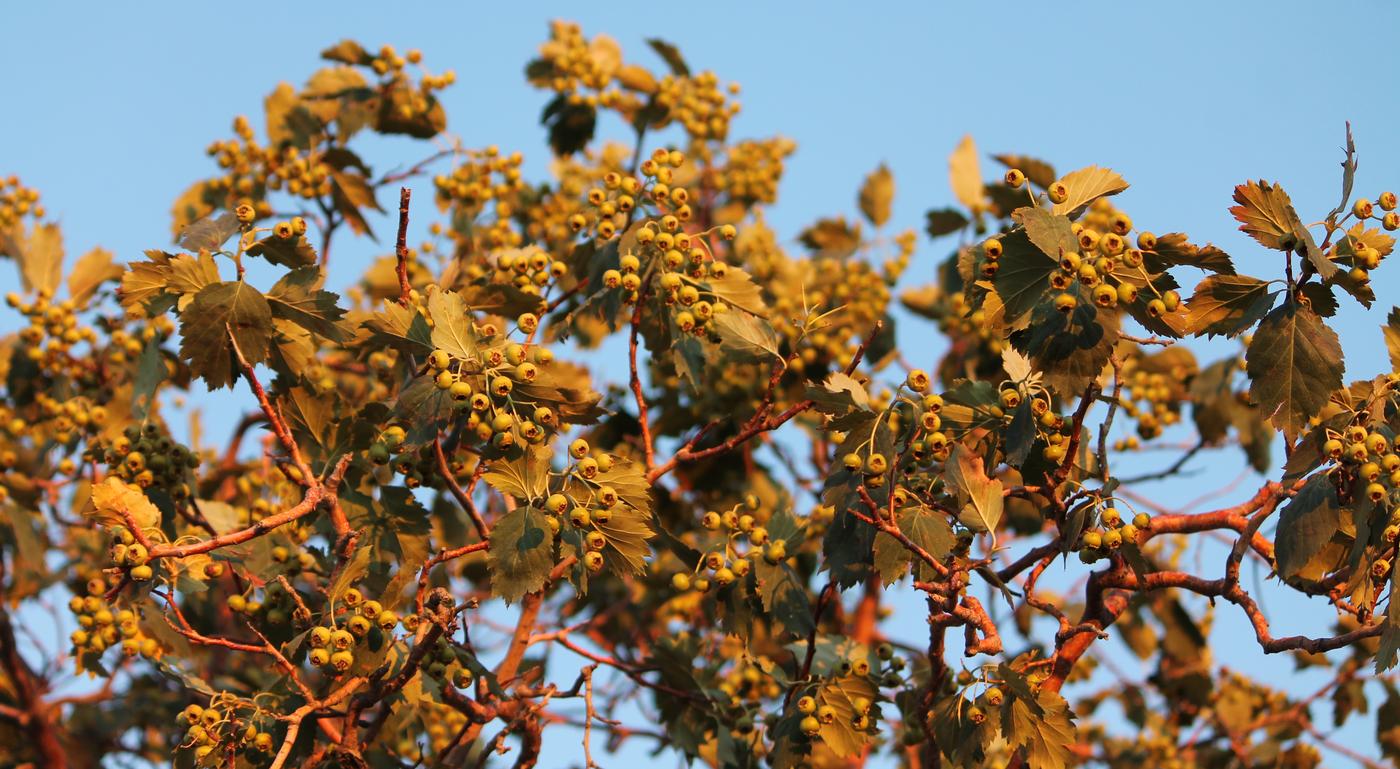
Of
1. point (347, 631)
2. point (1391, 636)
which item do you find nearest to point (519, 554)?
point (347, 631)

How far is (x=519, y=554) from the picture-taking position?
14.4 ft

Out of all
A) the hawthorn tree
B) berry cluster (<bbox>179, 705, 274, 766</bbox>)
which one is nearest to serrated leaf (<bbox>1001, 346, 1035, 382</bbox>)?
the hawthorn tree

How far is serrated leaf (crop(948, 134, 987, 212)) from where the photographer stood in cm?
887

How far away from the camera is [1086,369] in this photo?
4199 millimetres

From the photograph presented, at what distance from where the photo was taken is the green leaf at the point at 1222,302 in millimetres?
4242

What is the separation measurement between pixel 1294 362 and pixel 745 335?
193 centimetres

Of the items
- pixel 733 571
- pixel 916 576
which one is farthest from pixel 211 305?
pixel 916 576

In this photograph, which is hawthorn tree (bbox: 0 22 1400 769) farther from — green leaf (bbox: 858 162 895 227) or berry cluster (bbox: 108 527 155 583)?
green leaf (bbox: 858 162 895 227)

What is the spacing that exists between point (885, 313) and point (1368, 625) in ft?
16.6

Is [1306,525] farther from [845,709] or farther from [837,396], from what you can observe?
[845,709]

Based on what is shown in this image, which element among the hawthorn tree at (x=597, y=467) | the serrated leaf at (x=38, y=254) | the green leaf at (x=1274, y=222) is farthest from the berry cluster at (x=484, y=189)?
the green leaf at (x=1274, y=222)

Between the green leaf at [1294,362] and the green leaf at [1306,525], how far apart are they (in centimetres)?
26

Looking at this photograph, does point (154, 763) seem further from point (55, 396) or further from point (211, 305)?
point (211, 305)

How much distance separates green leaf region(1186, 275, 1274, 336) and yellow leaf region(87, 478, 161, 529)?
3.38 m
